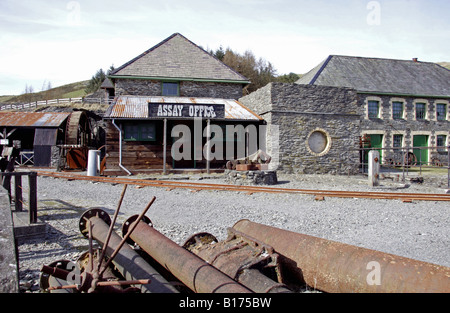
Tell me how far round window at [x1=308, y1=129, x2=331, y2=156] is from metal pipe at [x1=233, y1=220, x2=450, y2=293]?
13.8 meters

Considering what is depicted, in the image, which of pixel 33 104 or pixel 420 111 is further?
pixel 33 104

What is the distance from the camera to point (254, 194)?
9.38m

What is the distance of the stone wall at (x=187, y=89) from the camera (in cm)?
1967

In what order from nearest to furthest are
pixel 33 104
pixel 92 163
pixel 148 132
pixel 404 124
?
pixel 92 163
pixel 148 132
pixel 404 124
pixel 33 104

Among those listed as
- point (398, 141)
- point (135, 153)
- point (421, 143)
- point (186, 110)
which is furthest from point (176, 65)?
point (421, 143)

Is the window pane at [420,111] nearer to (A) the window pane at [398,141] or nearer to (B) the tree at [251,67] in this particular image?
(A) the window pane at [398,141]

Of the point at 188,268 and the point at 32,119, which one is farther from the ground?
the point at 32,119

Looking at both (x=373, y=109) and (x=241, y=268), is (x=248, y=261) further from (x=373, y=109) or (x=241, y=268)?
(x=373, y=109)

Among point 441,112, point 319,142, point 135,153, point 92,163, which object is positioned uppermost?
point 441,112

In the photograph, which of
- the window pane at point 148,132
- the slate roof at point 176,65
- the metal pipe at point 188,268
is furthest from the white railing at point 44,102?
the metal pipe at point 188,268

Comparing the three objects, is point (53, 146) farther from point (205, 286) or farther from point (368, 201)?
point (205, 286)

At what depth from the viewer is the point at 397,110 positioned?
79.9 feet

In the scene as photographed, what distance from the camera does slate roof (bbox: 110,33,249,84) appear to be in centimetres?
1997

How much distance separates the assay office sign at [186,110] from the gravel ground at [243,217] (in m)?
5.32
